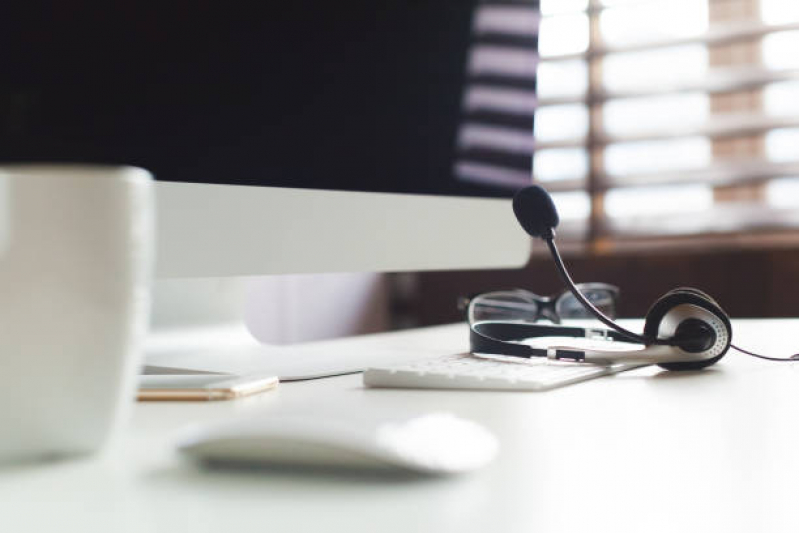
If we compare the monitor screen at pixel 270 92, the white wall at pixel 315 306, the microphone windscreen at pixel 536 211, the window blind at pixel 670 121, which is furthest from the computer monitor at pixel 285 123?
the window blind at pixel 670 121

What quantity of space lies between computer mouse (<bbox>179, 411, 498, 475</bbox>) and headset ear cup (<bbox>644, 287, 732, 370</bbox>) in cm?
35

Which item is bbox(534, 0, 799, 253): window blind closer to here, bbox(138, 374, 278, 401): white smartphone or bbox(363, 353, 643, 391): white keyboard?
bbox(363, 353, 643, 391): white keyboard

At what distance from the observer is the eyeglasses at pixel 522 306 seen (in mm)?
922

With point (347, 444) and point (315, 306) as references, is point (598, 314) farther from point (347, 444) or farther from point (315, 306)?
point (315, 306)

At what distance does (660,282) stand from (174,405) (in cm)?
165

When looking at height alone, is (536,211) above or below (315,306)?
above

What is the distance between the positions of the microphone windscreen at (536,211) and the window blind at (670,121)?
1.44m

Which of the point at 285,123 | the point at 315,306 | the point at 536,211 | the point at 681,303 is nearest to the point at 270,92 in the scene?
the point at 285,123

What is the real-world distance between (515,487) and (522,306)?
0.69 m

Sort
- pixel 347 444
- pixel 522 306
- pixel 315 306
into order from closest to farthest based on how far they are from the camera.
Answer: pixel 347 444
pixel 522 306
pixel 315 306

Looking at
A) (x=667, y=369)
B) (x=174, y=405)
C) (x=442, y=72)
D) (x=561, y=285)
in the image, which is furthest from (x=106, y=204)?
(x=561, y=285)

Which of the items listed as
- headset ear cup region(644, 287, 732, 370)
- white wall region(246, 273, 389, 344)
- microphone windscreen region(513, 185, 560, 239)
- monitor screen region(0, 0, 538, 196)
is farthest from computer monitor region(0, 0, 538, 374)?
white wall region(246, 273, 389, 344)

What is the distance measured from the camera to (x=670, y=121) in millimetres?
2086

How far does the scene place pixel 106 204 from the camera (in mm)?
292
